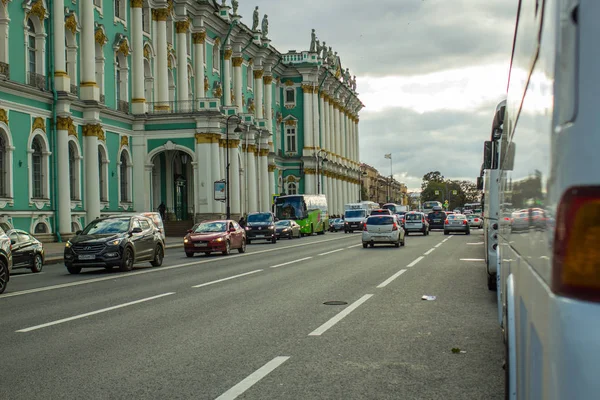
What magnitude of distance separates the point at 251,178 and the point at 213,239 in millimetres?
35834

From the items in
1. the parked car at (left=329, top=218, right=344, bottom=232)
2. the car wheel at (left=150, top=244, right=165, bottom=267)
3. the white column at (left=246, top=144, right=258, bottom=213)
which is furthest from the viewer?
the parked car at (left=329, top=218, right=344, bottom=232)

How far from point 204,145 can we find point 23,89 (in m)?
15.4

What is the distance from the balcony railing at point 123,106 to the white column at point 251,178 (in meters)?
16.6

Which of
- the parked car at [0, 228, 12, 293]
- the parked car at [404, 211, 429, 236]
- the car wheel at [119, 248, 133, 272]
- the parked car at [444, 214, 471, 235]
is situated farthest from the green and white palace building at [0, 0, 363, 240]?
the parked car at [0, 228, 12, 293]

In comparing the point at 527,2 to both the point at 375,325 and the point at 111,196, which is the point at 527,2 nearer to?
the point at 375,325

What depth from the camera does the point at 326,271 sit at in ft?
67.6

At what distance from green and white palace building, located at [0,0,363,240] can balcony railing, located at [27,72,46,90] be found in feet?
0.20

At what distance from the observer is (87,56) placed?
43.1m

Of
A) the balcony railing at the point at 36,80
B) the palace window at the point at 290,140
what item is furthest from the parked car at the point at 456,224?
the palace window at the point at 290,140

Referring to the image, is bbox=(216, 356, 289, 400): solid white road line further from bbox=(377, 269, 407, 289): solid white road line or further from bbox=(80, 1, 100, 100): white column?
bbox=(80, 1, 100, 100): white column

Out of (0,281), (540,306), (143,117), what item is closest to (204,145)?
(143,117)

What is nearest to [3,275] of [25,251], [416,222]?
[25,251]

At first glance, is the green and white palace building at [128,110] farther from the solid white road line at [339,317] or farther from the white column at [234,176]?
the solid white road line at [339,317]

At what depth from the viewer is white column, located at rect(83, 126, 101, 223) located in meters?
43.1
